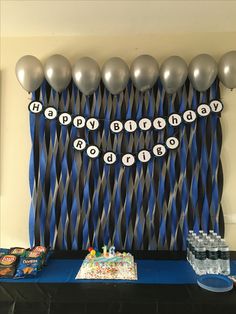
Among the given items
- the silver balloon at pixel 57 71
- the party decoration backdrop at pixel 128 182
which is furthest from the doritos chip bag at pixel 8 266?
the silver balloon at pixel 57 71

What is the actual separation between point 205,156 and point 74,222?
0.97 meters

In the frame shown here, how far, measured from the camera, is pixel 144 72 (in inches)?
66.7

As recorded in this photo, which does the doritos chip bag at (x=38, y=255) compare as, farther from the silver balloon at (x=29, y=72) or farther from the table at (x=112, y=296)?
the silver balloon at (x=29, y=72)

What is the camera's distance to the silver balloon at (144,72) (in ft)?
5.57

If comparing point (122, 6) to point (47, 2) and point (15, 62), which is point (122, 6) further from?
point (15, 62)

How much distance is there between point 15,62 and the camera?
1.95m

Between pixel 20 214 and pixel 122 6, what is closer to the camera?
pixel 122 6

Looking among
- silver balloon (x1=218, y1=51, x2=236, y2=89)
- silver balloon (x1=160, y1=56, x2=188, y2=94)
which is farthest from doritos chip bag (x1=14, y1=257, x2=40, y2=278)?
silver balloon (x1=218, y1=51, x2=236, y2=89)

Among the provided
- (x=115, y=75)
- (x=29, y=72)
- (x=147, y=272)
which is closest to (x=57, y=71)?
(x=29, y=72)

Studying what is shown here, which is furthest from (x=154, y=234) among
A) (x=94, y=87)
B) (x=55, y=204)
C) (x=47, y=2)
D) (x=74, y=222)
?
(x=47, y=2)

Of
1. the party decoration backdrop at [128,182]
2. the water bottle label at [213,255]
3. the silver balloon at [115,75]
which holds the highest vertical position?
the silver balloon at [115,75]

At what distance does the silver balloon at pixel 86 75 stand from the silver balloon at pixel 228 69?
779mm

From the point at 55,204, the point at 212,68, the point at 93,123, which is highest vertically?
the point at 212,68

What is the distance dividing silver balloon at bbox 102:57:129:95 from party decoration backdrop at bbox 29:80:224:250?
0.52 feet
